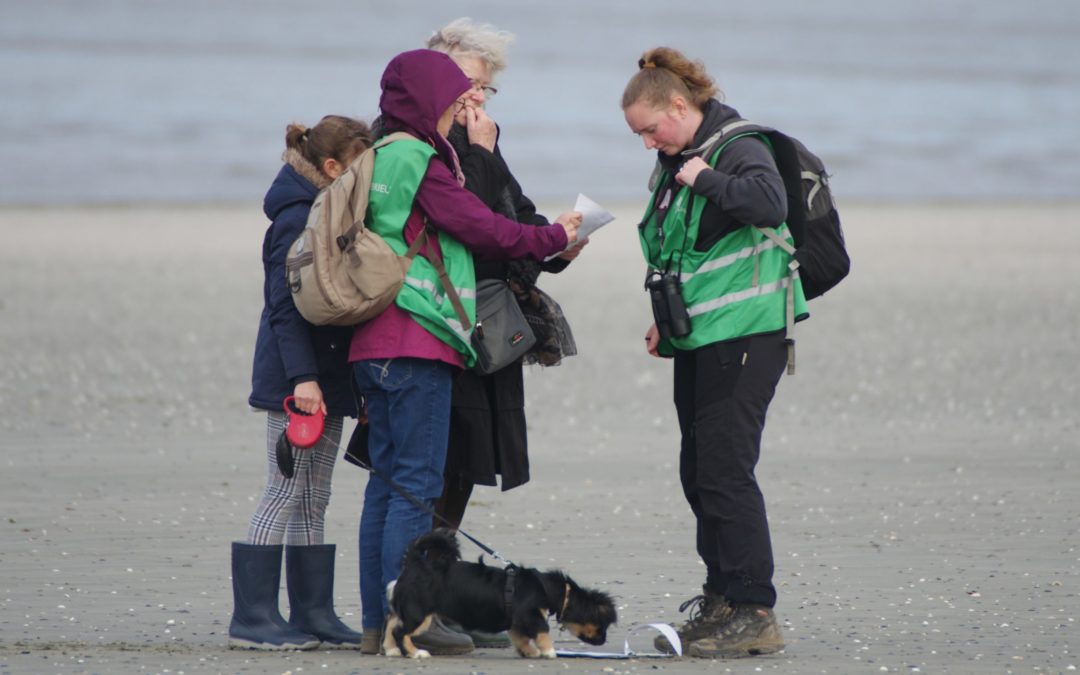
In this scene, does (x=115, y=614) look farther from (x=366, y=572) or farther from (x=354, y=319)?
(x=354, y=319)

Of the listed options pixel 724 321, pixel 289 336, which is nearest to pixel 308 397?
pixel 289 336

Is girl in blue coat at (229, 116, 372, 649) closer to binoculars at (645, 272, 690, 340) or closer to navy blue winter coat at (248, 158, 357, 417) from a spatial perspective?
navy blue winter coat at (248, 158, 357, 417)

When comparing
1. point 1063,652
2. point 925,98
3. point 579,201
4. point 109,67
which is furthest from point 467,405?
point 109,67

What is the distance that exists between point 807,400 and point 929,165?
25.6 meters

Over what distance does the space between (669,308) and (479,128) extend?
34.7 inches

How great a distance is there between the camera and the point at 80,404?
36.7 feet

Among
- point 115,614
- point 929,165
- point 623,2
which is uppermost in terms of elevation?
point 623,2

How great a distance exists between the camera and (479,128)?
5.53 meters

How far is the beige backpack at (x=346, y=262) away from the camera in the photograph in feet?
16.6

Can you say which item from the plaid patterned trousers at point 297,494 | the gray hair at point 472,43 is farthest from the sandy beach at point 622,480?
the gray hair at point 472,43

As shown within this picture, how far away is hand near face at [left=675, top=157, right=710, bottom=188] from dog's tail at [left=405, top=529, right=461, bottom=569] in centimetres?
134

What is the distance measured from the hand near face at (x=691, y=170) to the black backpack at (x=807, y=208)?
14 cm

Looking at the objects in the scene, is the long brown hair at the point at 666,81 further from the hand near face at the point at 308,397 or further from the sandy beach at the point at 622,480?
the sandy beach at the point at 622,480

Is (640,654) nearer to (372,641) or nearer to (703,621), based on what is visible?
(703,621)
